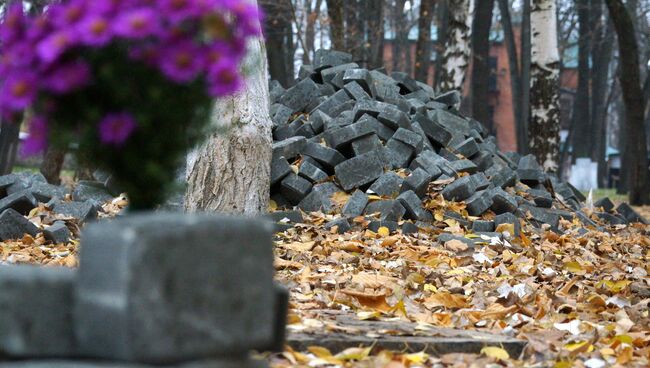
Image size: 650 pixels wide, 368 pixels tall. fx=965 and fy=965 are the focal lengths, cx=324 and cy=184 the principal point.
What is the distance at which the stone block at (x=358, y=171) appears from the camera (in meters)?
8.76

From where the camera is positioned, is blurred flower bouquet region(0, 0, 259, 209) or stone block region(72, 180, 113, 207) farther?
stone block region(72, 180, 113, 207)

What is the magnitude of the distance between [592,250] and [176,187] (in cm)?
564

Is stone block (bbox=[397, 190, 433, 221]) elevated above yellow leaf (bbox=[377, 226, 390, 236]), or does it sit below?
above

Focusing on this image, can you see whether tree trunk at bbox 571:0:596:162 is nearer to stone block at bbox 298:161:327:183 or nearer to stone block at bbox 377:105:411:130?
stone block at bbox 377:105:411:130

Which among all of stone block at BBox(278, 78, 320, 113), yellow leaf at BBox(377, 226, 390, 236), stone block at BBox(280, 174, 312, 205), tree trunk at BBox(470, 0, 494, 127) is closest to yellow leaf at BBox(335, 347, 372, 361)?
yellow leaf at BBox(377, 226, 390, 236)

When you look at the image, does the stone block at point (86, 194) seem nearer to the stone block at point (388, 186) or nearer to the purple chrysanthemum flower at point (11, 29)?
the stone block at point (388, 186)

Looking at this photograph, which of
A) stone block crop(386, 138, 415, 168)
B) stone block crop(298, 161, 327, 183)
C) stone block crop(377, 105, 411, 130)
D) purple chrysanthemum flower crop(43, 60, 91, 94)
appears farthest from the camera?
stone block crop(377, 105, 411, 130)

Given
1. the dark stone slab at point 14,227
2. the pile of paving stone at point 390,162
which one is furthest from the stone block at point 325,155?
the dark stone slab at point 14,227

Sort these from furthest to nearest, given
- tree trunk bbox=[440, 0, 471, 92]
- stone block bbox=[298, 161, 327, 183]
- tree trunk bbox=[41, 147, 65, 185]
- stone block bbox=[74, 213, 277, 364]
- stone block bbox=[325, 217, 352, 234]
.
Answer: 1. tree trunk bbox=[440, 0, 471, 92]
2. tree trunk bbox=[41, 147, 65, 185]
3. stone block bbox=[298, 161, 327, 183]
4. stone block bbox=[325, 217, 352, 234]
5. stone block bbox=[74, 213, 277, 364]

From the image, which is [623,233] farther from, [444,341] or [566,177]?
[566,177]

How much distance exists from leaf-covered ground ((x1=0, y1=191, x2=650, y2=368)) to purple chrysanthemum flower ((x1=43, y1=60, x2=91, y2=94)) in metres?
1.43

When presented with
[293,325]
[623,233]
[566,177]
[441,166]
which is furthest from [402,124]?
[566,177]

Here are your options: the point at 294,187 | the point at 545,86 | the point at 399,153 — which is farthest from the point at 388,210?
the point at 545,86

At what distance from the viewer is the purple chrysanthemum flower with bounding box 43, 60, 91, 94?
8.57 ft
